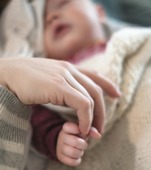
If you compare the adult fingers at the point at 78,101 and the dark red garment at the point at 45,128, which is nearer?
the adult fingers at the point at 78,101

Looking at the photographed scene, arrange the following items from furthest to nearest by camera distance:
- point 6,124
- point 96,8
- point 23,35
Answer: point 96,8 → point 23,35 → point 6,124

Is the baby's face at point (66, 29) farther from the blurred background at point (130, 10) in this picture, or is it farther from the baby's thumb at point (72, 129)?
the baby's thumb at point (72, 129)

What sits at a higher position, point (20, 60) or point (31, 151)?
point (20, 60)

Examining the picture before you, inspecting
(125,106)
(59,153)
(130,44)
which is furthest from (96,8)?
(59,153)

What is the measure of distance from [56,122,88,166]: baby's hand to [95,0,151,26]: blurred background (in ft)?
1.94

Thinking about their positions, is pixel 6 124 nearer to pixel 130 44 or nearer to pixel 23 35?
pixel 130 44

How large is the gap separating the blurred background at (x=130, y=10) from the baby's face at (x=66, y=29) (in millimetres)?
185

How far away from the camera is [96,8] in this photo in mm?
1089

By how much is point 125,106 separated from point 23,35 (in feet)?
1.25

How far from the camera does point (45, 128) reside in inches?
27.5

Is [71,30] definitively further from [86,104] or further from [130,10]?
[86,104]

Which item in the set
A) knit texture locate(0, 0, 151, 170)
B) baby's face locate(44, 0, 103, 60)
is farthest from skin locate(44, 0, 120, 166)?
knit texture locate(0, 0, 151, 170)

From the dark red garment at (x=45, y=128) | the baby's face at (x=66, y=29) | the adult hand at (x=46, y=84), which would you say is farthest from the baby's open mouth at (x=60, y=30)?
the adult hand at (x=46, y=84)

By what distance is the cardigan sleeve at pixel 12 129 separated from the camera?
0.52m
